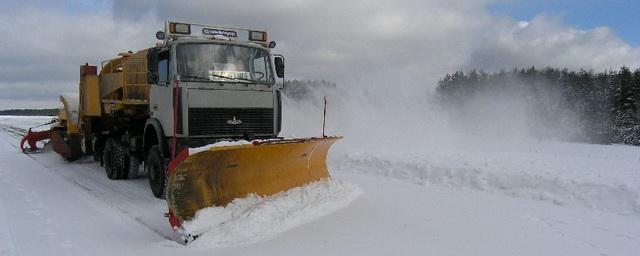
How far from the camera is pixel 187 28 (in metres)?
7.95

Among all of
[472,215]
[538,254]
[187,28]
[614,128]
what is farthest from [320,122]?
[614,128]

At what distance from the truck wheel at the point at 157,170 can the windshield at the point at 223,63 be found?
1.38 m

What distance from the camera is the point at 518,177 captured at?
8.39 metres

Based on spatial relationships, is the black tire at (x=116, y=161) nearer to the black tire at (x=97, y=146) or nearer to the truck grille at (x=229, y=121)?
the black tire at (x=97, y=146)

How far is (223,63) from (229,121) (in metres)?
0.93

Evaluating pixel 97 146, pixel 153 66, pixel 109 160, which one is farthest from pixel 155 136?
pixel 97 146

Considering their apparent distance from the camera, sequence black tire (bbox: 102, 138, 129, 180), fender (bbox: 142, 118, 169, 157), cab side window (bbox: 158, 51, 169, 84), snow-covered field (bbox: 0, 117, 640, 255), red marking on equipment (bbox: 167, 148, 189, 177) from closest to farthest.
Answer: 1. snow-covered field (bbox: 0, 117, 640, 255)
2. red marking on equipment (bbox: 167, 148, 189, 177)
3. cab side window (bbox: 158, 51, 169, 84)
4. fender (bbox: 142, 118, 169, 157)
5. black tire (bbox: 102, 138, 129, 180)

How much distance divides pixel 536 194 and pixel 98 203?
21.5 feet

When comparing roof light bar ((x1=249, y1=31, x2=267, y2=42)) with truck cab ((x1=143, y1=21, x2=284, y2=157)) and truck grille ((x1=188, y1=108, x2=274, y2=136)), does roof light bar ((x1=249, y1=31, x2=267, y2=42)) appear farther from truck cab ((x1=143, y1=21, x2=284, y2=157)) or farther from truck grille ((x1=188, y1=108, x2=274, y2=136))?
truck grille ((x1=188, y1=108, x2=274, y2=136))

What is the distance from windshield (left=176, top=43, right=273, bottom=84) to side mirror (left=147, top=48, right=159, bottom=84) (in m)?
0.49

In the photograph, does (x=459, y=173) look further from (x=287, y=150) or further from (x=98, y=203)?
(x=98, y=203)

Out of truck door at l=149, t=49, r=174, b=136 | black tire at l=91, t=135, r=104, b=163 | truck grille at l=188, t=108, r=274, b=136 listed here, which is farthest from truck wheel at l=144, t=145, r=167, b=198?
black tire at l=91, t=135, r=104, b=163

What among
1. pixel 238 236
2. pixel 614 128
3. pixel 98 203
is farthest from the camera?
pixel 614 128

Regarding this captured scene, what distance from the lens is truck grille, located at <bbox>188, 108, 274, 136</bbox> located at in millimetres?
7301
